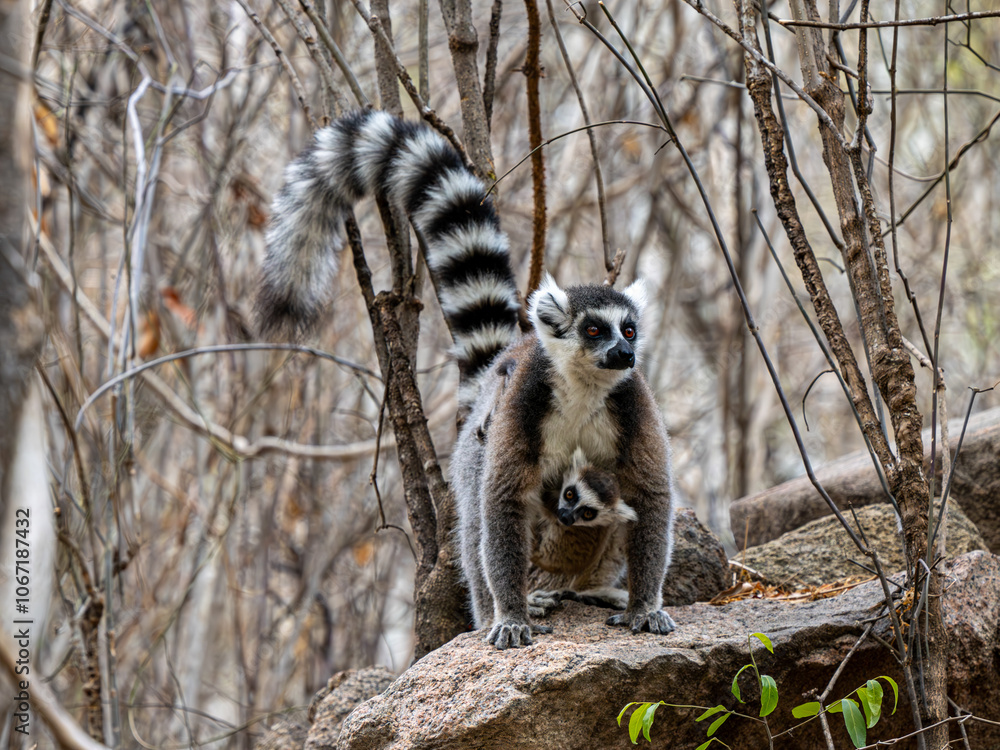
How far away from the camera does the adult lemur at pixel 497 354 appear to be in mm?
3307

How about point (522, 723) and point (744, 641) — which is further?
point (744, 641)

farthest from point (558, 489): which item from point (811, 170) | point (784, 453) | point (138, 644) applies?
point (784, 453)

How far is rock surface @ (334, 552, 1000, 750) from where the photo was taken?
8.29ft

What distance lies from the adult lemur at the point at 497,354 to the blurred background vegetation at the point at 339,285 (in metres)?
1.74

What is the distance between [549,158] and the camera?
9320 millimetres

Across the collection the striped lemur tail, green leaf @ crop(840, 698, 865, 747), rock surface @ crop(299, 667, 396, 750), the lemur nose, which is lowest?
green leaf @ crop(840, 698, 865, 747)

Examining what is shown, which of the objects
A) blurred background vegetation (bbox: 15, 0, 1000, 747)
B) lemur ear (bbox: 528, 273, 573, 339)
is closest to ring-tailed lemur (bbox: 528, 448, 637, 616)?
lemur ear (bbox: 528, 273, 573, 339)

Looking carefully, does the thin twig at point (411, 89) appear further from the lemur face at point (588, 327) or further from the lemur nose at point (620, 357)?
the lemur nose at point (620, 357)

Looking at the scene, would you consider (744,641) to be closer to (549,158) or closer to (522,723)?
(522,723)

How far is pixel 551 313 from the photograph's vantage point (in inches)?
139

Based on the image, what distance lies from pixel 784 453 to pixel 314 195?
9504 mm

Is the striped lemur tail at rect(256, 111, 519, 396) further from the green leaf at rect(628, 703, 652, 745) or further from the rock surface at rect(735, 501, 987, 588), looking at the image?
the green leaf at rect(628, 703, 652, 745)

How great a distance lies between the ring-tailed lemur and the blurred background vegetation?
7.67 ft

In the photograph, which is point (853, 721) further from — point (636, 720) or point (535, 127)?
point (535, 127)
